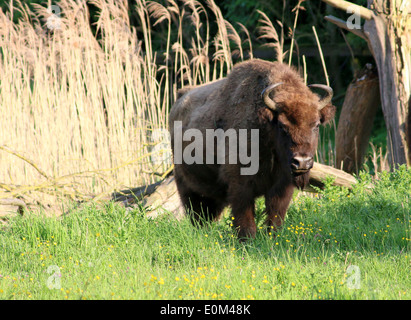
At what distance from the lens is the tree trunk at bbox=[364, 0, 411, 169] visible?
7555 mm

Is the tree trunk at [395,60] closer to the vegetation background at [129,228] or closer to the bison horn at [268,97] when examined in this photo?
the vegetation background at [129,228]

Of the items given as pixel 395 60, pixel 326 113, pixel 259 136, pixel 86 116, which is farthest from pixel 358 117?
pixel 86 116

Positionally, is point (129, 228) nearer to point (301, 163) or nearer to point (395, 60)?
point (301, 163)

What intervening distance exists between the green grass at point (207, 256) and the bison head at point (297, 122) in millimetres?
696

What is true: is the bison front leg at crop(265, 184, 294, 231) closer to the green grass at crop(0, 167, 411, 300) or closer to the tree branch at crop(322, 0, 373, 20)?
the green grass at crop(0, 167, 411, 300)

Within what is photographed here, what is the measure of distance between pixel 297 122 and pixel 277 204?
34.8 inches

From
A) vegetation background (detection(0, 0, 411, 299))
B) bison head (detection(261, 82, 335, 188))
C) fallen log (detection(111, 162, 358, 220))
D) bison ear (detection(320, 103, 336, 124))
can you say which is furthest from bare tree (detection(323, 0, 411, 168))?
bison head (detection(261, 82, 335, 188))

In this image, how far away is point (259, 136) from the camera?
523 cm

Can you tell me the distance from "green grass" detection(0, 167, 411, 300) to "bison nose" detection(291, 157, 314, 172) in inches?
25.3

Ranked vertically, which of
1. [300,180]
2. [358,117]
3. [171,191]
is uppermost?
[358,117]

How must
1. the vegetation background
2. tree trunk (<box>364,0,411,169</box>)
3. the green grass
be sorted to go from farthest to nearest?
tree trunk (<box>364,0,411,169</box>) < the vegetation background < the green grass

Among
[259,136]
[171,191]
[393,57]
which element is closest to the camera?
[259,136]
